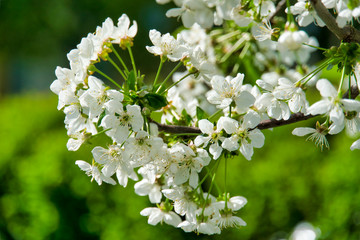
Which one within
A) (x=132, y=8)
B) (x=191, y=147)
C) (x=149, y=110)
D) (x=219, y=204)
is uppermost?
(x=149, y=110)

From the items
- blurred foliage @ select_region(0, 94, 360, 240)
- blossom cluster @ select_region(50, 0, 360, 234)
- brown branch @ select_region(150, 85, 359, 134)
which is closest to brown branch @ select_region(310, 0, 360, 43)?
blossom cluster @ select_region(50, 0, 360, 234)

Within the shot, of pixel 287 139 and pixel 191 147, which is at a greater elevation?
pixel 191 147

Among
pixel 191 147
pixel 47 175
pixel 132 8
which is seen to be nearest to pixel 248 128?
pixel 191 147

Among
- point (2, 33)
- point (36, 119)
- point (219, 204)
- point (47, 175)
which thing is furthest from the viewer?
point (2, 33)

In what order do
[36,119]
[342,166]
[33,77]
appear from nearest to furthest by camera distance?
[342,166] → [36,119] → [33,77]

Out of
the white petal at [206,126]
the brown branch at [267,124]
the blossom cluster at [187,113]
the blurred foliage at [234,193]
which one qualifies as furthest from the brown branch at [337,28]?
the blurred foliage at [234,193]

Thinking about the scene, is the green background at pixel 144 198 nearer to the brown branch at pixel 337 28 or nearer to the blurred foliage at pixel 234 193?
the blurred foliage at pixel 234 193

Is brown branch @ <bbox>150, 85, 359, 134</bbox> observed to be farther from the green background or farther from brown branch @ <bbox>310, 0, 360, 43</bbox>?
the green background

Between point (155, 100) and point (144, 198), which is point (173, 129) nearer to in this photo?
point (155, 100)

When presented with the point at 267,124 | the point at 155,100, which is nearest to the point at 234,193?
the point at 267,124

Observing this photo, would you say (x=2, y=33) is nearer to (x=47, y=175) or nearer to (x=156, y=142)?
(x=47, y=175)
